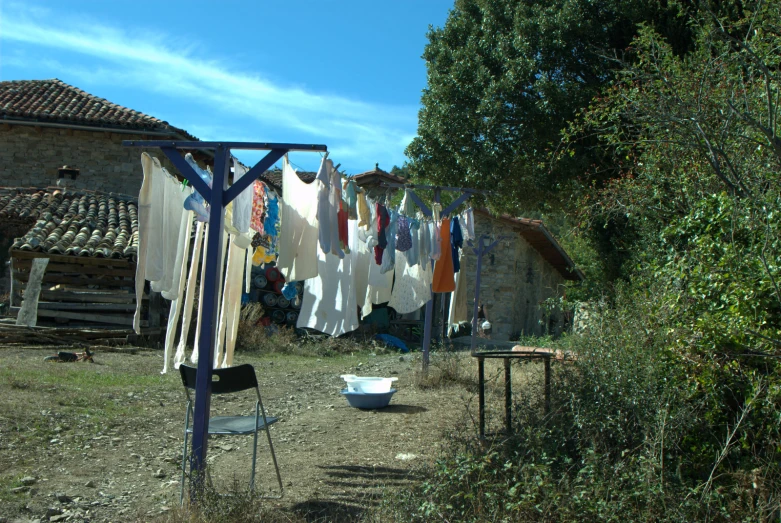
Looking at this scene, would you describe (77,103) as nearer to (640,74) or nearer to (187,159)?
(187,159)

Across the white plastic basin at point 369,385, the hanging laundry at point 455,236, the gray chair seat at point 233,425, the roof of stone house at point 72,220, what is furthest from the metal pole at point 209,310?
the roof of stone house at point 72,220

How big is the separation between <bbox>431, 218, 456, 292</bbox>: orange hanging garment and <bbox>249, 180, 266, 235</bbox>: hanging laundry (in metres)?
3.77

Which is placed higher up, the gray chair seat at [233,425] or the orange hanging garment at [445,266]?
the orange hanging garment at [445,266]

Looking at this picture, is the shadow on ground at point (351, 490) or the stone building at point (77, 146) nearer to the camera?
the shadow on ground at point (351, 490)

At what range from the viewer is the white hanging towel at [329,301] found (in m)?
6.38

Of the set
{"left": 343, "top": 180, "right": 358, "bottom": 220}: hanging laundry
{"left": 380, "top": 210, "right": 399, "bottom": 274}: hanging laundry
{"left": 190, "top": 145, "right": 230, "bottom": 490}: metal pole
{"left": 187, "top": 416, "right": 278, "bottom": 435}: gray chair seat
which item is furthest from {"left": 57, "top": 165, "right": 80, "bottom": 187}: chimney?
{"left": 190, "top": 145, "right": 230, "bottom": 490}: metal pole

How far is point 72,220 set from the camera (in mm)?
15414

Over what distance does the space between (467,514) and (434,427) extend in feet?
9.50

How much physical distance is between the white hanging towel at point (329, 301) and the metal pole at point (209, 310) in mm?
2033

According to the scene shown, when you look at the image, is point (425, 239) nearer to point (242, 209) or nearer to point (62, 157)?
point (242, 209)

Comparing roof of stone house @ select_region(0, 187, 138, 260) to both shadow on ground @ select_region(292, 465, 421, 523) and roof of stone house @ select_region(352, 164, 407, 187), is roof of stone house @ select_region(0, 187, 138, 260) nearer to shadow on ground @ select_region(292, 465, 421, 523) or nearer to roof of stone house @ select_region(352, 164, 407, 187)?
roof of stone house @ select_region(352, 164, 407, 187)

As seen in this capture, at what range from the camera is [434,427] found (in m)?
6.47

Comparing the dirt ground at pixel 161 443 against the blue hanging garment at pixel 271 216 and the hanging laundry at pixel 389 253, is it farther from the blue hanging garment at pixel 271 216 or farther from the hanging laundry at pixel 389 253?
the blue hanging garment at pixel 271 216

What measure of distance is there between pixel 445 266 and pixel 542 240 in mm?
14116
